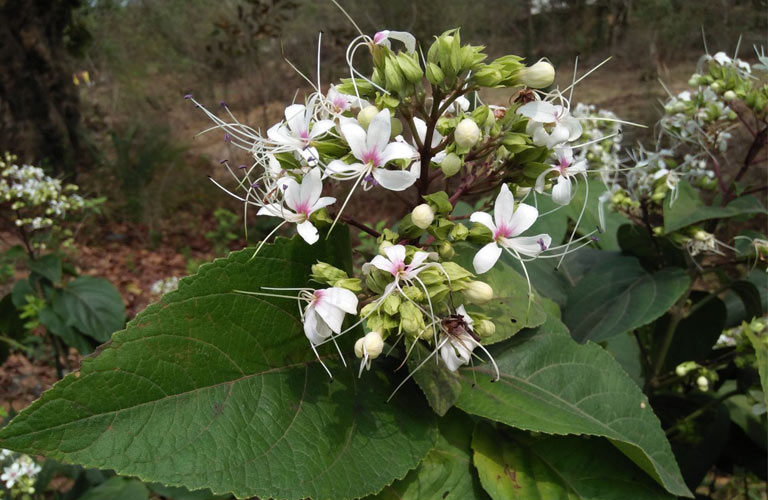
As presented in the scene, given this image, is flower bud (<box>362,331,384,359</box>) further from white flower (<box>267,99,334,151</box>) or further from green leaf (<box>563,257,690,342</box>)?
green leaf (<box>563,257,690,342</box>)

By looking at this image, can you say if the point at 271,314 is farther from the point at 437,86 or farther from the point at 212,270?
the point at 437,86

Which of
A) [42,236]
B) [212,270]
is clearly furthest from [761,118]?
[42,236]

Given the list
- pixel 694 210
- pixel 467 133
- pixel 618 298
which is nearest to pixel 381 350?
pixel 467 133

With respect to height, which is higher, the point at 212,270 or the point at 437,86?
the point at 437,86

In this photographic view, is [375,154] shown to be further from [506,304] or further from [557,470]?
[557,470]

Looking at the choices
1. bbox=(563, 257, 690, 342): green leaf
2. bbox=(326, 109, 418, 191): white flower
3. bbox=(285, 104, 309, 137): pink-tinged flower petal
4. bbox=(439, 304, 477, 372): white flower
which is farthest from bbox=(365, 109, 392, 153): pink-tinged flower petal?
bbox=(563, 257, 690, 342): green leaf

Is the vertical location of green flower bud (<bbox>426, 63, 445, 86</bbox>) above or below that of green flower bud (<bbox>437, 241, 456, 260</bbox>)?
above
